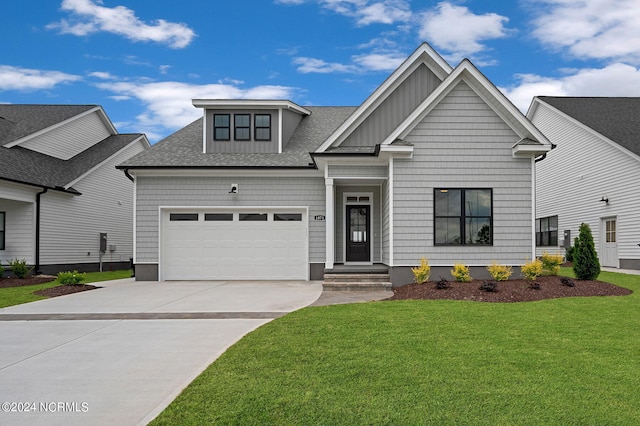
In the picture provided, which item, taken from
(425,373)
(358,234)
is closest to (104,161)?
(358,234)

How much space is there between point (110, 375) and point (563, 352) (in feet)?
17.7

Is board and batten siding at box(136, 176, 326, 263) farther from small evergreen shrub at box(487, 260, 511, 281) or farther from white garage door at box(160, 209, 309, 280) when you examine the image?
small evergreen shrub at box(487, 260, 511, 281)

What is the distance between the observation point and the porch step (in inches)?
529

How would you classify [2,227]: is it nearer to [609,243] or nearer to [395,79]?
[395,79]

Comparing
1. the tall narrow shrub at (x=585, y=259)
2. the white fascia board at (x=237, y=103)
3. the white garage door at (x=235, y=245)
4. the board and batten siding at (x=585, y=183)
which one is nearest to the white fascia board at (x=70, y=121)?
the white fascia board at (x=237, y=103)

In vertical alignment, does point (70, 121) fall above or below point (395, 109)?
above

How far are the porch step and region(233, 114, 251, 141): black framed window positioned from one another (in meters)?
6.98

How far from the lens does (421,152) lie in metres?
13.7

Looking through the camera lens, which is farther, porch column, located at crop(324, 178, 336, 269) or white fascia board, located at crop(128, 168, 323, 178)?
white fascia board, located at crop(128, 168, 323, 178)

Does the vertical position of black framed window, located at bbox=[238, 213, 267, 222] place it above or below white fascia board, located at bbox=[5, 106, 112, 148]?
below

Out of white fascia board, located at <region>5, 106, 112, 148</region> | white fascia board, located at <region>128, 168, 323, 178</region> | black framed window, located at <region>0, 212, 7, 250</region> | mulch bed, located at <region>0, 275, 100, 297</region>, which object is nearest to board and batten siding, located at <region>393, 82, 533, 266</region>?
white fascia board, located at <region>128, 168, 323, 178</region>

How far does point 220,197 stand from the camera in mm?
17188

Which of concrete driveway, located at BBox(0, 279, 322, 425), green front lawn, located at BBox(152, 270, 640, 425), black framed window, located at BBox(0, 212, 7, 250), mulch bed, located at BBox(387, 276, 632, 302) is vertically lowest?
concrete driveway, located at BBox(0, 279, 322, 425)

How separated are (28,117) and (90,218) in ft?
20.0
